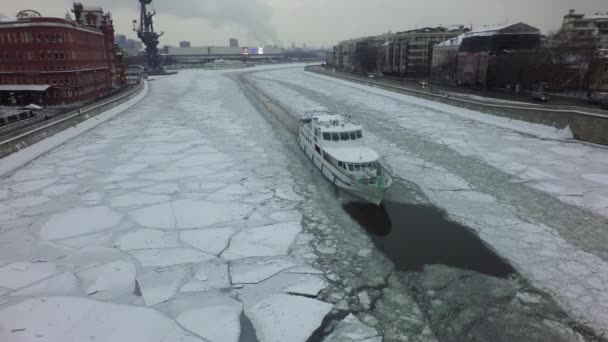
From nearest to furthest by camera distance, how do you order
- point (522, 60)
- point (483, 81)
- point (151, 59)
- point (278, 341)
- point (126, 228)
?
point (278, 341) < point (126, 228) < point (522, 60) < point (483, 81) < point (151, 59)

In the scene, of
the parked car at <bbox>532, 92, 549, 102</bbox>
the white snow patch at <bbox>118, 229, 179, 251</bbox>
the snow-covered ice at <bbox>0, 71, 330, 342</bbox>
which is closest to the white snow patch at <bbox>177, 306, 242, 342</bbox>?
the snow-covered ice at <bbox>0, 71, 330, 342</bbox>

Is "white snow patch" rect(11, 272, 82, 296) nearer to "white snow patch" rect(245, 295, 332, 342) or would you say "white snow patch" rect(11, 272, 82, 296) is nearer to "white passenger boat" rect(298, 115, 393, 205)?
"white snow patch" rect(245, 295, 332, 342)

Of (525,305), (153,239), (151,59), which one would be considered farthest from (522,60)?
(151,59)

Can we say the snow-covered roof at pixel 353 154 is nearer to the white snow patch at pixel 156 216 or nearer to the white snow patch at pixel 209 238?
the white snow patch at pixel 209 238

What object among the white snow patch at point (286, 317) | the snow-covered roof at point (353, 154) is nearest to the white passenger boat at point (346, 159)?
the snow-covered roof at point (353, 154)

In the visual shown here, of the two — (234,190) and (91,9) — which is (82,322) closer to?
(234,190)

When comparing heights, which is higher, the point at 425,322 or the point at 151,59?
the point at 151,59

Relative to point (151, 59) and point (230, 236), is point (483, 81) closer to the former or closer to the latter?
point (230, 236)
